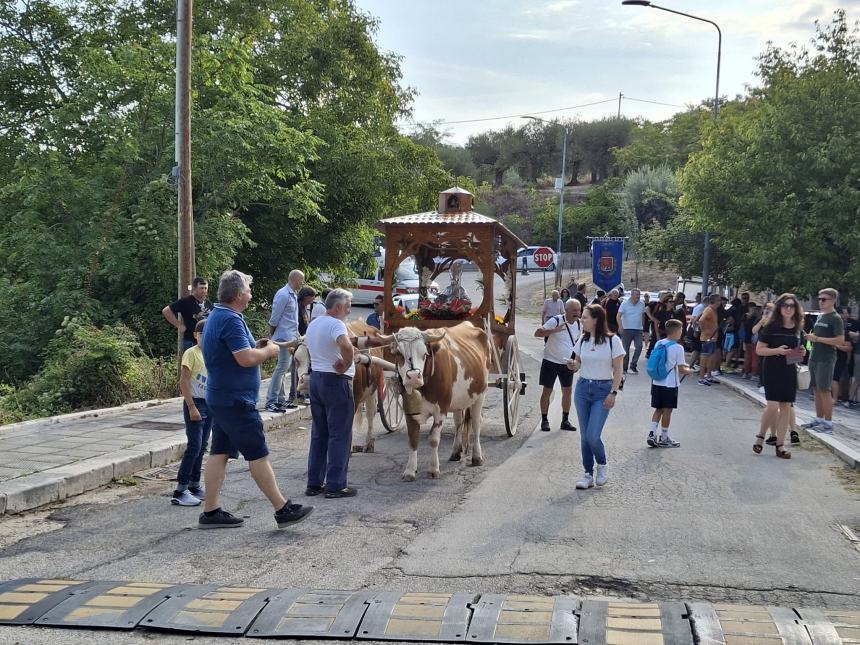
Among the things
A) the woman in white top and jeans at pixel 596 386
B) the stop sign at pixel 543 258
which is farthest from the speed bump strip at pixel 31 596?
the stop sign at pixel 543 258

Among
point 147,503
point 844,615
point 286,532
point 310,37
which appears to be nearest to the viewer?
point 844,615

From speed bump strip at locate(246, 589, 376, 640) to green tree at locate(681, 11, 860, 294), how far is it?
640 inches

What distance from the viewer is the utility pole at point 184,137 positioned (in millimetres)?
13305

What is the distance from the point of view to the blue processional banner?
30.0m

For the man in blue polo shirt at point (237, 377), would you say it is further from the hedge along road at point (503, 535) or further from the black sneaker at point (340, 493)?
the black sneaker at point (340, 493)

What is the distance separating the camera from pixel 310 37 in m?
22.3

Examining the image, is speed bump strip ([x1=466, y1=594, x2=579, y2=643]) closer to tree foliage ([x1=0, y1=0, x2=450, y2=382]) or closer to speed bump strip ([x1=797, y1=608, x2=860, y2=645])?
speed bump strip ([x1=797, y1=608, x2=860, y2=645])

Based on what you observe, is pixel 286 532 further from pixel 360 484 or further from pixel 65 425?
pixel 65 425

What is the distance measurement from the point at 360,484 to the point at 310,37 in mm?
16267

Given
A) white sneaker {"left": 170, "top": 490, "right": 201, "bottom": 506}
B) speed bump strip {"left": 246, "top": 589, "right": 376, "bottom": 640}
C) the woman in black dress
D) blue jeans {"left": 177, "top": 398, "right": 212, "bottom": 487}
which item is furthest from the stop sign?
speed bump strip {"left": 246, "top": 589, "right": 376, "bottom": 640}

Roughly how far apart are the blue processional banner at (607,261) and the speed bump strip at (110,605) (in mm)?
25502

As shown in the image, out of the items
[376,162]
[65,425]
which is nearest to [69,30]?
[376,162]

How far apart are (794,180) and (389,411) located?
12.9m

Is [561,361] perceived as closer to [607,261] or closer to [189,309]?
[189,309]
